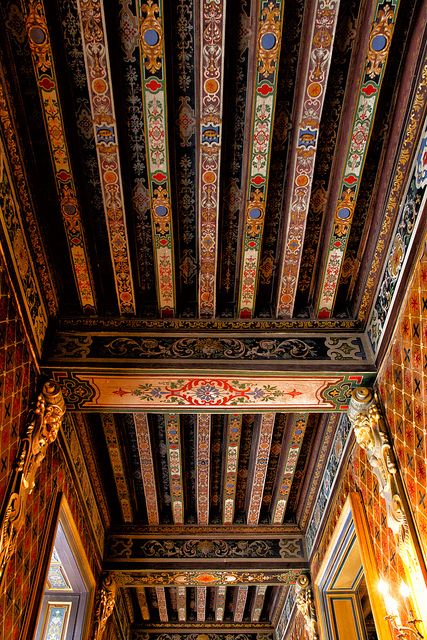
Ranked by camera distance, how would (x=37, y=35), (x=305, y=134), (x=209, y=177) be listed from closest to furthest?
(x=37, y=35) → (x=305, y=134) → (x=209, y=177)

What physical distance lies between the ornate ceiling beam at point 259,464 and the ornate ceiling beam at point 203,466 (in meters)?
0.61

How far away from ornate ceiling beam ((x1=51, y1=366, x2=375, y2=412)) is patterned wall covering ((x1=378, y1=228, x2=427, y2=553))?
2.12 feet

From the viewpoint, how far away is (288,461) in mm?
6840

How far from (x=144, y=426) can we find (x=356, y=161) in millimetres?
3905

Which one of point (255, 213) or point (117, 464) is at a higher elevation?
point (255, 213)

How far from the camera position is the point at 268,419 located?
628cm

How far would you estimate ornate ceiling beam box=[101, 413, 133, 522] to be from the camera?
6.25 metres

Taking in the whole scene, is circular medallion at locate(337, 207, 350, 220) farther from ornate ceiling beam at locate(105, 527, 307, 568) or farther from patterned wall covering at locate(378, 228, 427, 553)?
ornate ceiling beam at locate(105, 527, 307, 568)

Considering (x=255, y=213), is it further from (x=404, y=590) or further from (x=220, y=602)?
(x=220, y=602)

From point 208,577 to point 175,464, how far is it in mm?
2265

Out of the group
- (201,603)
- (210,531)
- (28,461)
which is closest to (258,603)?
(201,603)

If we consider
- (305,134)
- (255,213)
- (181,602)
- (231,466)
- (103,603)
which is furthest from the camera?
(181,602)

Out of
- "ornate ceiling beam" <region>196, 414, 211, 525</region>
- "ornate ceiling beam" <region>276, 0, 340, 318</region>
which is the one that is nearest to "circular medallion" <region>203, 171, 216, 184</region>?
"ornate ceiling beam" <region>276, 0, 340, 318</region>

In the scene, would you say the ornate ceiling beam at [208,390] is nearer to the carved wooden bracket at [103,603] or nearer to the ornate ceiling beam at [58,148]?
the ornate ceiling beam at [58,148]
